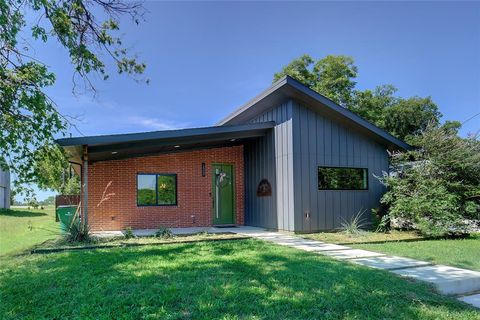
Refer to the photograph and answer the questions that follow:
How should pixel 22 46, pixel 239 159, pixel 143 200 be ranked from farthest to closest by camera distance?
pixel 239 159, pixel 143 200, pixel 22 46

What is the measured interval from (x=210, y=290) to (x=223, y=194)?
838 cm

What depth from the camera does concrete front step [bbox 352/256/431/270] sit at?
5.87 meters

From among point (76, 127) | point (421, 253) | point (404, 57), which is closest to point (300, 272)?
point (421, 253)

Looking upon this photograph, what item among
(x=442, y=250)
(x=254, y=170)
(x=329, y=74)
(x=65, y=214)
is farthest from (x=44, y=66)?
(x=329, y=74)

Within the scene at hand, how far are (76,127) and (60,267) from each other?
2791 mm

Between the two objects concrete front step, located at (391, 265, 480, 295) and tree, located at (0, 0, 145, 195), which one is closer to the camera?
concrete front step, located at (391, 265, 480, 295)

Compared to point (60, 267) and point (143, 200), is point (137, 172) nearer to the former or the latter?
point (143, 200)

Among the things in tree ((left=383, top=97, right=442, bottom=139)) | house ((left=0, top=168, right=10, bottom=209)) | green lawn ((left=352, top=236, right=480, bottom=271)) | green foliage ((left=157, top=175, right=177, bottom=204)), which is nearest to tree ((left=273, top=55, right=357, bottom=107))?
tree ((left=383, top=97, right=442, bottom=139))

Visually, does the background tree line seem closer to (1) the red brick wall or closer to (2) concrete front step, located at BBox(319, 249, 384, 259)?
(2) concrete front step, located at BBox(319, 249, 384, 259)

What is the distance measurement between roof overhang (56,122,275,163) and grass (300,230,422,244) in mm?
3622

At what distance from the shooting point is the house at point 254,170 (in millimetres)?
10109

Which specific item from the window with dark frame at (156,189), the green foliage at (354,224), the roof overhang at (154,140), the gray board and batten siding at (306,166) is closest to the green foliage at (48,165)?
the roof overhang at (154,140)

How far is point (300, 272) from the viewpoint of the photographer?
200 inches

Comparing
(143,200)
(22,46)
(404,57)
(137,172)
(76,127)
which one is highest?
(404,57)
